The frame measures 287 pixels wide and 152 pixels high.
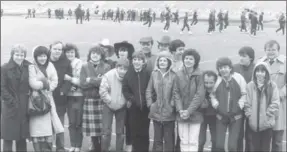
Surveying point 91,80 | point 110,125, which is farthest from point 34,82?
point 110,125

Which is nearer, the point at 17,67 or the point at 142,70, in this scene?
the point at 17,67

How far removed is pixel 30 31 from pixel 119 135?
457 inches

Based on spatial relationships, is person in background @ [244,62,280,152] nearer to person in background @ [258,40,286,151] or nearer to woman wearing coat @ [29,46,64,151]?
person in background @ [258,40,286,151]

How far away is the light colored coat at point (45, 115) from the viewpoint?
4.83 m

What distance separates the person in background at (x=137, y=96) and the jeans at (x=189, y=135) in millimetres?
512

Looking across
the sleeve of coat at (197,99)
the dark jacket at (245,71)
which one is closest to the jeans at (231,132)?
the sleeve of coat at (197,99)

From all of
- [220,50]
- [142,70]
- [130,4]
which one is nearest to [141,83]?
[142,70]

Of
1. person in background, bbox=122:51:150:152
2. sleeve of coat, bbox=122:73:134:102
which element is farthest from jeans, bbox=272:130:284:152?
sleeve of coat, bbox=122:73:134:102

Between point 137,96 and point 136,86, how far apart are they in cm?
12

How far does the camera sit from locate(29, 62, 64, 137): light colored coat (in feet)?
15.8

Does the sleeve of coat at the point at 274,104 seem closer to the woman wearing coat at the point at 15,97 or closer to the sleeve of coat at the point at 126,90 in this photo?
the sleeve of coat at the point at 126,90

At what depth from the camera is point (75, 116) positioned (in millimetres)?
5453

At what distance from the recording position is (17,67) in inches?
189

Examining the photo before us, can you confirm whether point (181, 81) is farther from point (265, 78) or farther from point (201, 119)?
point (265, 78)
